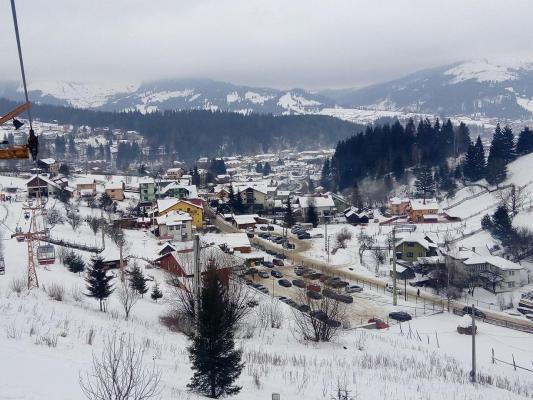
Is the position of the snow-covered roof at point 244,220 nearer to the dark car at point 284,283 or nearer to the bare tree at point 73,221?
the bare tree at point 73,221

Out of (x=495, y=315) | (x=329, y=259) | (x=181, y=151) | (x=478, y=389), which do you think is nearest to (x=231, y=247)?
(x=329, y=259)

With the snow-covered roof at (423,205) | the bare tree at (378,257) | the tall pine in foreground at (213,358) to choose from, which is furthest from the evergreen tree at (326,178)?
the tall pine in foreground at (213,358)

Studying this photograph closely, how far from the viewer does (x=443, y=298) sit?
837 inches

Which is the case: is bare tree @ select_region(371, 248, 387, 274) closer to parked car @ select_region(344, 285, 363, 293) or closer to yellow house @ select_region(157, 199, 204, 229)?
parked car @ select_region(344, 285, 363, 293)

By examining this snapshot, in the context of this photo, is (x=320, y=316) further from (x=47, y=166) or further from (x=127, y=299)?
(x=47, y=166)

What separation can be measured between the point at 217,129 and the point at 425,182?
278 ft

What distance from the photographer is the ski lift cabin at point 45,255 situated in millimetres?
18891

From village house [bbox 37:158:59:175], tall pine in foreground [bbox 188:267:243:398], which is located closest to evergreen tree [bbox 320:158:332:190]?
village house [bbox 37:158:59:175]

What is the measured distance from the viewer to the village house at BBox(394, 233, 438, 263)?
26328mm

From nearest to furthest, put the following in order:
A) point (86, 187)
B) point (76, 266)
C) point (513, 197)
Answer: point (76, 266) < point (513, 197) < point (86, 187)

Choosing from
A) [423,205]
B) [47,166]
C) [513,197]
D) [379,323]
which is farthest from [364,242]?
[47,166]

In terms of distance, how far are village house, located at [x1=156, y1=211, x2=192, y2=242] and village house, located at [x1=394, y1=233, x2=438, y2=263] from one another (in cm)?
1282

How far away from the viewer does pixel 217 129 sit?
392ft

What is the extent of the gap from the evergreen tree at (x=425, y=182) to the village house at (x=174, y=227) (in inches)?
796
